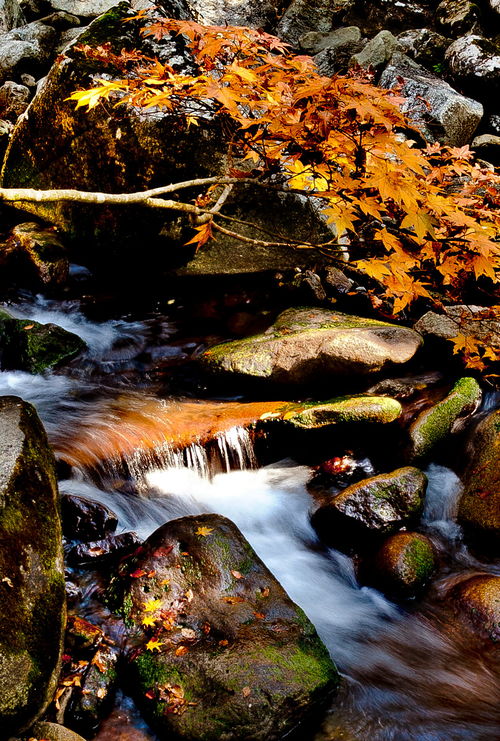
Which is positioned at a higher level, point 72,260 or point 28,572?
point 28,572

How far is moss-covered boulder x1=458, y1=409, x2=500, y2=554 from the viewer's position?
14.0 ft

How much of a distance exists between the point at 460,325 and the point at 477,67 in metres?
8.63

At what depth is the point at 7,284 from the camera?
7.91 metres

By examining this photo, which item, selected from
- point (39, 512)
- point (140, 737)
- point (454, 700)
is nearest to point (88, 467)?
point (39, 512)

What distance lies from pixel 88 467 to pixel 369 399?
292cm

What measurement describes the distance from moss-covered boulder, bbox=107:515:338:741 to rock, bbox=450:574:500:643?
48.4 inches

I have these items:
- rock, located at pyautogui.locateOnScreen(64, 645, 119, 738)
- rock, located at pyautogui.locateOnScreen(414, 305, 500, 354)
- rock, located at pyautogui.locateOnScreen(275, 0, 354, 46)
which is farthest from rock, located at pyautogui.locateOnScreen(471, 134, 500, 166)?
rock, located at pyautogui.locateOnScreen(64, 645, 119, 738)

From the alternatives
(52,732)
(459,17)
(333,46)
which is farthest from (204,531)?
(459,17)

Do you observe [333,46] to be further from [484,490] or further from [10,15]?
[484,490]

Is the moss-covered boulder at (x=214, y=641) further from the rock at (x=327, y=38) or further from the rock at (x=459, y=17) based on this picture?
the rock at (x=459, y=17)

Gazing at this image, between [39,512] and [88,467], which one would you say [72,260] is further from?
[39,512]

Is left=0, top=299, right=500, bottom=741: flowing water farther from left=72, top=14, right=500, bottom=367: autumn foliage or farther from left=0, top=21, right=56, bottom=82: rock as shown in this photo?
left=0, top=21, right=56, bottom=82: rock

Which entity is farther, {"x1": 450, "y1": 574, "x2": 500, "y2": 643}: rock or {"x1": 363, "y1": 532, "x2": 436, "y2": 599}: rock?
{"x1": 363, "y1": 532, "x2": 436, "y2": 599}: rock

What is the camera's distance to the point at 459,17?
13.2 m
